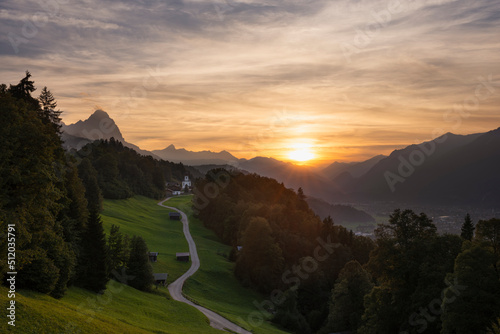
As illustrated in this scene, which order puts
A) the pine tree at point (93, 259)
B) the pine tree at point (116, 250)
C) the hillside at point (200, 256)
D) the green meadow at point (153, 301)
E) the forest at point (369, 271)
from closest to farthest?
the green meadow at point (153, 301)
the forest at point (369, 271)
the pine tree at point (93, 259)
the pine tree at point (116, 250)
the hillside at point (200, 256)

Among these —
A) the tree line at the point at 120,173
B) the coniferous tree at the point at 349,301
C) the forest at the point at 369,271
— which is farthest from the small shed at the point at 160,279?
the tree line at the point at 120,173

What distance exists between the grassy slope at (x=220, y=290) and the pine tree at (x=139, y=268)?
29.7 feet

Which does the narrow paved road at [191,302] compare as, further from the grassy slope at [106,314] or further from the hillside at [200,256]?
the grassy slope at [106,314]

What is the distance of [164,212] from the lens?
134500mm

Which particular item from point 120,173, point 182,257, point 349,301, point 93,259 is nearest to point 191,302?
point 93,259

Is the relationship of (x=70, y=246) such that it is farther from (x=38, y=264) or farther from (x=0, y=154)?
(x=0, y=154)

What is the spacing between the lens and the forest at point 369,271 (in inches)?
1411

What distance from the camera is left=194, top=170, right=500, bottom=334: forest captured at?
35844 millimetres

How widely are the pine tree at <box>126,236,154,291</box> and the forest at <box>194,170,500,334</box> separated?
2531cm

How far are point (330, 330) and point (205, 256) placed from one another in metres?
36.9

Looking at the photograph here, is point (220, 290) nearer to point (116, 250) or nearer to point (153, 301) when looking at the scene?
point (153, 301)

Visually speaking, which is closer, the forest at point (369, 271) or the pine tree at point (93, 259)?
the forest at point (369, 271)

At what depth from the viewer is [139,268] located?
2132 inches

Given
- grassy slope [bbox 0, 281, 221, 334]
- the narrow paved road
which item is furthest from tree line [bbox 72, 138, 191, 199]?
grassy slope [bbox 0, 281, 221, 334]
